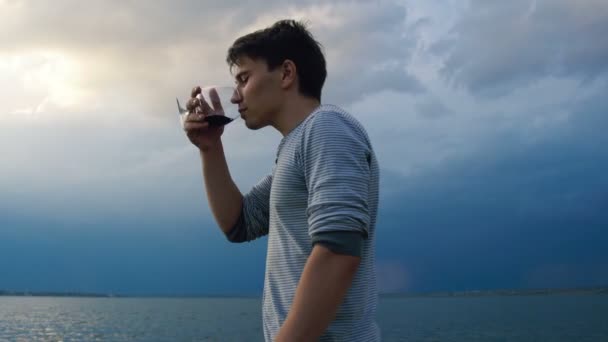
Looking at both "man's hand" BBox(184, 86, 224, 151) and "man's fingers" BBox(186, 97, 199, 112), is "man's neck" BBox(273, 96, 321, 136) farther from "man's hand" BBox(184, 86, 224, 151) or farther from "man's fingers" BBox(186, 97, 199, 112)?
"man's fingers" BBox(186, 97, 199, 112)

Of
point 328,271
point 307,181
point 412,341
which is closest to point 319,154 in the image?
point 307,181

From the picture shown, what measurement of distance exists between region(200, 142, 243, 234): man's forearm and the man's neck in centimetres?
55

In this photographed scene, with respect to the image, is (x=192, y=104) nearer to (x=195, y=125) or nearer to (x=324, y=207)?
(x=195, y=125)

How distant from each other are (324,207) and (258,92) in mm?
704

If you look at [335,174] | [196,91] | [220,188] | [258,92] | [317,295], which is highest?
[196,91]

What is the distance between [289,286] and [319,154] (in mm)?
457

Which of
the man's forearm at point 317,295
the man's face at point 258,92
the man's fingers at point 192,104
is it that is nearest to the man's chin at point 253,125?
the man's face at point 258,92

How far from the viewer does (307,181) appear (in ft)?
6.70

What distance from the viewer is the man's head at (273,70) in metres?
2.38

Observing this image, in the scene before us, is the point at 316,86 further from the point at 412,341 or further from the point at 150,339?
the point at 150,339

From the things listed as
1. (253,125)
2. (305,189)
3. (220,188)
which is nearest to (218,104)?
(253,125)

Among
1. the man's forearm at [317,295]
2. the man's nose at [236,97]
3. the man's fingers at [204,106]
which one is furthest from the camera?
the man's fingers at [204,106]

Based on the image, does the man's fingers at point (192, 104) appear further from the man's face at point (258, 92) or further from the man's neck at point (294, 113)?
the man's neck at point (294, 113)

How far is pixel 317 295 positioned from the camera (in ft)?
5.98
